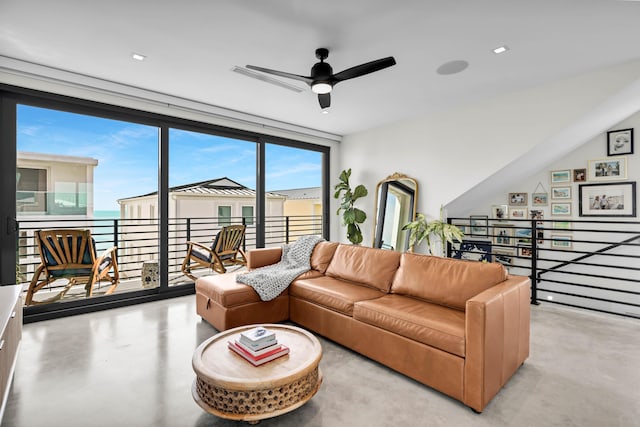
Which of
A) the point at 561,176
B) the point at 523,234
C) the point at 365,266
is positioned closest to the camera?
the point at 365,266

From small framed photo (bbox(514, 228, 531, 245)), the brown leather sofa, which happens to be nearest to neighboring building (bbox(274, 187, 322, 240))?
the brown leather sofa

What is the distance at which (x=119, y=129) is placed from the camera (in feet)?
14.1

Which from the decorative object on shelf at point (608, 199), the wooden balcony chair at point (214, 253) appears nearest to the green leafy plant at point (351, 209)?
the wooden balcony chair at point (214, 253)

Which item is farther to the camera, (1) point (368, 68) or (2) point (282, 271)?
(2) point (282, 271)

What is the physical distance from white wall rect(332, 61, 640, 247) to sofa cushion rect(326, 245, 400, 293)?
2.07 meters

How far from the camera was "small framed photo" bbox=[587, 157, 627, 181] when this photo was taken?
4250mm

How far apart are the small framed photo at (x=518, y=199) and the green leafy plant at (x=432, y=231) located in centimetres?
133

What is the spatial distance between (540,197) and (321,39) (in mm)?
4166

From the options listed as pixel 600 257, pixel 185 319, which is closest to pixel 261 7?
pixel 185 319

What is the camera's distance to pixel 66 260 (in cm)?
344

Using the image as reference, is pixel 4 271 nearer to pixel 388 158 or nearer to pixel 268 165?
pixel 268 165

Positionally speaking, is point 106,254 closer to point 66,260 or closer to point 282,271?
point 66,260

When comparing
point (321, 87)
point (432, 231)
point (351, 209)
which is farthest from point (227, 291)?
point (351, 209)

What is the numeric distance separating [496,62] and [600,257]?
11.2 ft
